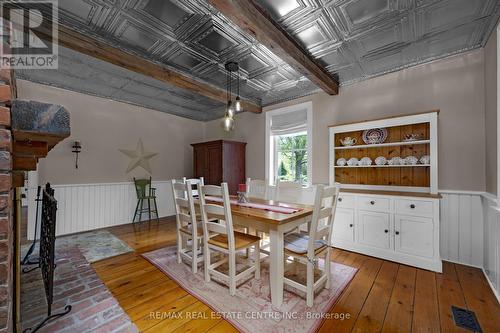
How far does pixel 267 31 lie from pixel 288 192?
6.10ft

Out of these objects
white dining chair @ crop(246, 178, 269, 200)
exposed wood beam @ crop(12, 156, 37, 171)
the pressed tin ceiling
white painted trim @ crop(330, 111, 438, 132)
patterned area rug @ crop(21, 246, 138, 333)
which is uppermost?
the pressed tin ceiling

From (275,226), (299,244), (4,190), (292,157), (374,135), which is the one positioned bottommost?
(299,244)

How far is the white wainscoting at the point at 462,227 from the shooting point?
2.48 m

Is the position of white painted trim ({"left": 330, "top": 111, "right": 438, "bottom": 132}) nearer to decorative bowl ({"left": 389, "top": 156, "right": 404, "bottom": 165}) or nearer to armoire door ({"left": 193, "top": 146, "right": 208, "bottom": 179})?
decorative bowl ({"left": 389, "top": 156, "right": 404, "bottom": 165})

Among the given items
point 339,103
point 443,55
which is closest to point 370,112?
point 339,103

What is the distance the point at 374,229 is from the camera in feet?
9.14

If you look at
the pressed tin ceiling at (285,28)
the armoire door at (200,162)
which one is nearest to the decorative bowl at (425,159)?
the pressed tin ceiling at (285,28)

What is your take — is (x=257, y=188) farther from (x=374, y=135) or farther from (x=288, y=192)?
(x=374, y=135)

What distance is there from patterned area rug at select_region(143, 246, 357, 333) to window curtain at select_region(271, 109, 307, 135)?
8.16 ft

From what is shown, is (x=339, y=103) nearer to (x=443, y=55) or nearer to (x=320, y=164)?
(x=320, y=164)

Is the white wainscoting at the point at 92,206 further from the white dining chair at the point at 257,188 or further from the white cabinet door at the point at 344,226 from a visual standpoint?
the white cabinet door at the point at 344,226

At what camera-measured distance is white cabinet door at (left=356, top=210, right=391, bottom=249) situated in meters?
2.70

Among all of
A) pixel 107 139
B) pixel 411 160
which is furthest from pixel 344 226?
pixel 107 139

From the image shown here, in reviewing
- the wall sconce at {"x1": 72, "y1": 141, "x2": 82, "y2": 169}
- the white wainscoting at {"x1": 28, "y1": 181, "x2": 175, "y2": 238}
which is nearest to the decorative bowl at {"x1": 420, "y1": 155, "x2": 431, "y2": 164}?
the white wainscoting at {"x1": 28, "y1": 181, "x2": 175, "y2": 238}
